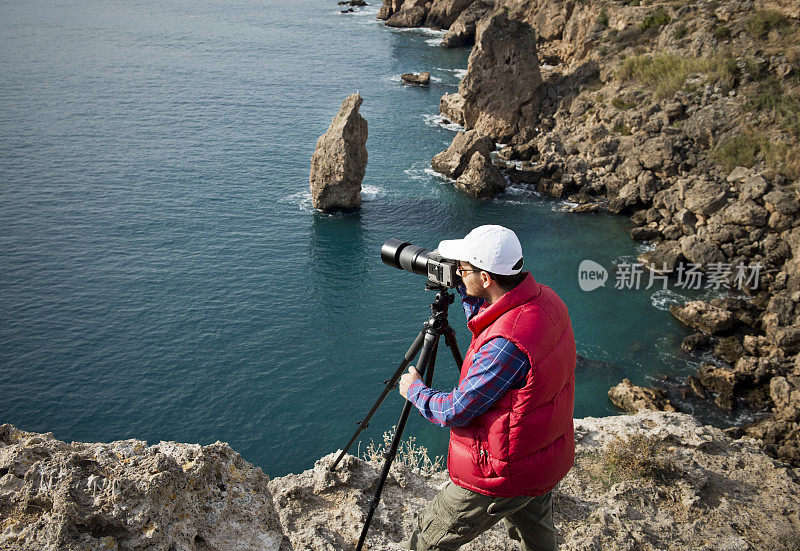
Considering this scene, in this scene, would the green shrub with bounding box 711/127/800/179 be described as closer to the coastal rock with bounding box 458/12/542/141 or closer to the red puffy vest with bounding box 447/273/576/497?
the coastal rock with bounding box 458/12/542/141

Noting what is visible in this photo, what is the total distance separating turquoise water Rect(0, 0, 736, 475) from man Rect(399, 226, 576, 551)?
14.8 m

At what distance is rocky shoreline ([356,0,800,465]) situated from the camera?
890 inches

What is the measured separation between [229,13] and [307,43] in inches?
854

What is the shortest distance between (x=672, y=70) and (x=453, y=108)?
1697 centimetres

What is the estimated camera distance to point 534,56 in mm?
44938

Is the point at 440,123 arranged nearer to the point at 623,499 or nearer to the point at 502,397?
the point at 623,499

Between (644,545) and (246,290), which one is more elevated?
(644,545)

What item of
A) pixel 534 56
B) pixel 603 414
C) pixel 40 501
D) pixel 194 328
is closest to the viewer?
pixel 40 501

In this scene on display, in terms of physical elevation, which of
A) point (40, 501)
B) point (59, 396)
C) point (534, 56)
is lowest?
point (59, 396)

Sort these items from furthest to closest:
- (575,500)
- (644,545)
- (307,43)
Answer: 1. (307,43)
2. (575,500)
3. (644,545)

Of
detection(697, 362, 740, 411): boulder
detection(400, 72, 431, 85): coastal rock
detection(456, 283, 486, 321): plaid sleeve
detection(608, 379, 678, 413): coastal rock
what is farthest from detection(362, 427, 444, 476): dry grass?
detection(400, 72, 431, 85): coastal rock

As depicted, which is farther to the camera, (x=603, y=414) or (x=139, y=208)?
(x=139, y=208)

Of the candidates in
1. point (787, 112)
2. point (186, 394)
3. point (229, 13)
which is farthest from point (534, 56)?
point (229, 13)

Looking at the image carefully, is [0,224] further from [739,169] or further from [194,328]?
[739,169]
